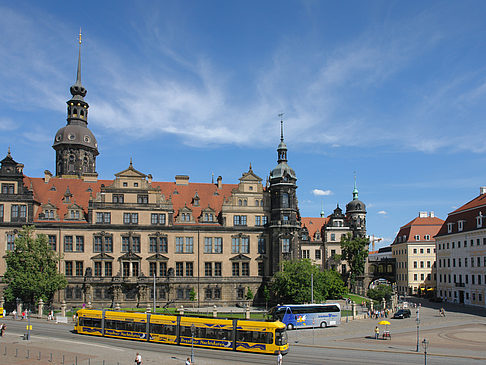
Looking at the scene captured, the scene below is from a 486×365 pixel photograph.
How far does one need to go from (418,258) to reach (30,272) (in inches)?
3314

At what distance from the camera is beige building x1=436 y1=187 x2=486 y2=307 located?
80.2m

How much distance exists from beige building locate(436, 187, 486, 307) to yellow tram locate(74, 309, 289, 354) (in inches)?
2138

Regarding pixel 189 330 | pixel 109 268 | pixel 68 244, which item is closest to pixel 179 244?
pixel 109 268

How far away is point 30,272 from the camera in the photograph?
63625 mm

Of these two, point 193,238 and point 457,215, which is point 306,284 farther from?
point 457,215

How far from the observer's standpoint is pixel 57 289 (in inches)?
2625

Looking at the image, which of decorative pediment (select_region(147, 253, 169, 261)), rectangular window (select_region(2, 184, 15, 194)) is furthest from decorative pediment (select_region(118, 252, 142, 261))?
rectangular window (select_region(2, 184, 15, 194))

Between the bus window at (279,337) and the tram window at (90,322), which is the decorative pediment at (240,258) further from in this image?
the bus window at (279,337)

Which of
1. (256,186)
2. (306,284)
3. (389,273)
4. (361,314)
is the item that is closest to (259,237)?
(256,186)

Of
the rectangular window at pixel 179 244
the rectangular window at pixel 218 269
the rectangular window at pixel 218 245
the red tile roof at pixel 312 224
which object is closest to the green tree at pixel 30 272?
the rectangular window at pixel 179 244

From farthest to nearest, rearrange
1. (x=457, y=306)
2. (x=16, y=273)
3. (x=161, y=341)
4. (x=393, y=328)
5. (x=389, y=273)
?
(x=389, y=273) → (x=457, y=306) → (x=16, y=273) → (x=393, y=328) → (x=161, y=341)

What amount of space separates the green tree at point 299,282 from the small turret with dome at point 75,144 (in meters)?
41.9

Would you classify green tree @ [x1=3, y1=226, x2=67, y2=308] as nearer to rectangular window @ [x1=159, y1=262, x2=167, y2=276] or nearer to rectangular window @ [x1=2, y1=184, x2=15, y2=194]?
rectangular window @ [x1=2, y1=184, x2=15, y2=194]

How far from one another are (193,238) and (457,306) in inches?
1911
